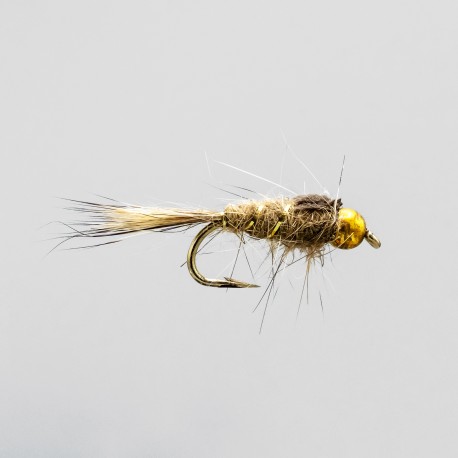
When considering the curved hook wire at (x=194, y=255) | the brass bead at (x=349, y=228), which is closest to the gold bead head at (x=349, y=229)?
the brass bead at (x=349, y=228)

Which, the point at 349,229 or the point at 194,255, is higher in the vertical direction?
the point at 349,229

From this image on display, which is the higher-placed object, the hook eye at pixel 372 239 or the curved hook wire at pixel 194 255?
the hook eye at pixel 372 239

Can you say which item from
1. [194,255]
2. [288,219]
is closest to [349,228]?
[288,219]

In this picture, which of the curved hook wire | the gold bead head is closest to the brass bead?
the gold bead head

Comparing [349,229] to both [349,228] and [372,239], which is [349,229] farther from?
[372,239]

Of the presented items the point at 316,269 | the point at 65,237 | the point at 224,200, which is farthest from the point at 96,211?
the point at 316,269

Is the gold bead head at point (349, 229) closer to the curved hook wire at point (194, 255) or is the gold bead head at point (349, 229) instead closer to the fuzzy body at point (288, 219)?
the fuzzy body at point (288, 219)

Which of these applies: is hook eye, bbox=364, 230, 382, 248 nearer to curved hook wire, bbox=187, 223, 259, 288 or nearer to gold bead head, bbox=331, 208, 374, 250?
gold bead head, bbox=331, 208, 374, 250
